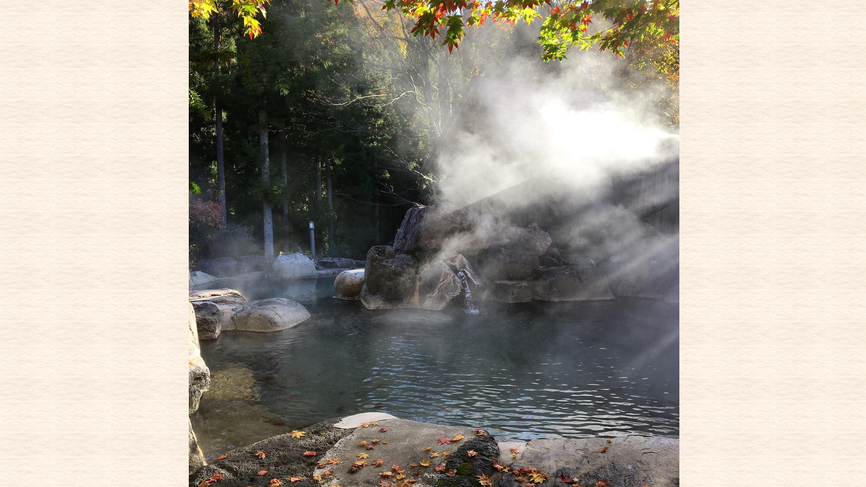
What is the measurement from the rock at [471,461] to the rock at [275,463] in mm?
788

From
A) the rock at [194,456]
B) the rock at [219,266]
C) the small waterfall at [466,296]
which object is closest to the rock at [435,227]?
the small waterfall at [466,296]

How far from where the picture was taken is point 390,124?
2256cm

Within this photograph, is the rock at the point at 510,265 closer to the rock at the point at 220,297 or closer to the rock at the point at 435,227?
the rock at the point at 435,227

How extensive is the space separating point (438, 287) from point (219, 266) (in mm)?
10129

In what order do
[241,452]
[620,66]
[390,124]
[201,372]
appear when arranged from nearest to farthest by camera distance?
[241,452] < [201,372] < [620,66] < [390,124]

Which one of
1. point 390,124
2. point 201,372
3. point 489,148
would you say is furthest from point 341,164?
point 201,372

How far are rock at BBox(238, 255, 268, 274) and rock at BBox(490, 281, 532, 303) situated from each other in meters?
10.8

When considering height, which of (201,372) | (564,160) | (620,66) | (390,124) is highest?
(620,66)

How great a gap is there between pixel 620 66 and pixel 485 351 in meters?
16.2

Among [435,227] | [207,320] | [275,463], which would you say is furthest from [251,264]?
[275,463]

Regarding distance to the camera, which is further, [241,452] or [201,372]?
[201,372]

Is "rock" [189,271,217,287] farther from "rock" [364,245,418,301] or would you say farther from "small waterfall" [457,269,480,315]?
"small waterfall" [457,269,480,315]

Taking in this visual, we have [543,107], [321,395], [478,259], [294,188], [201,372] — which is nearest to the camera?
[201,372]
